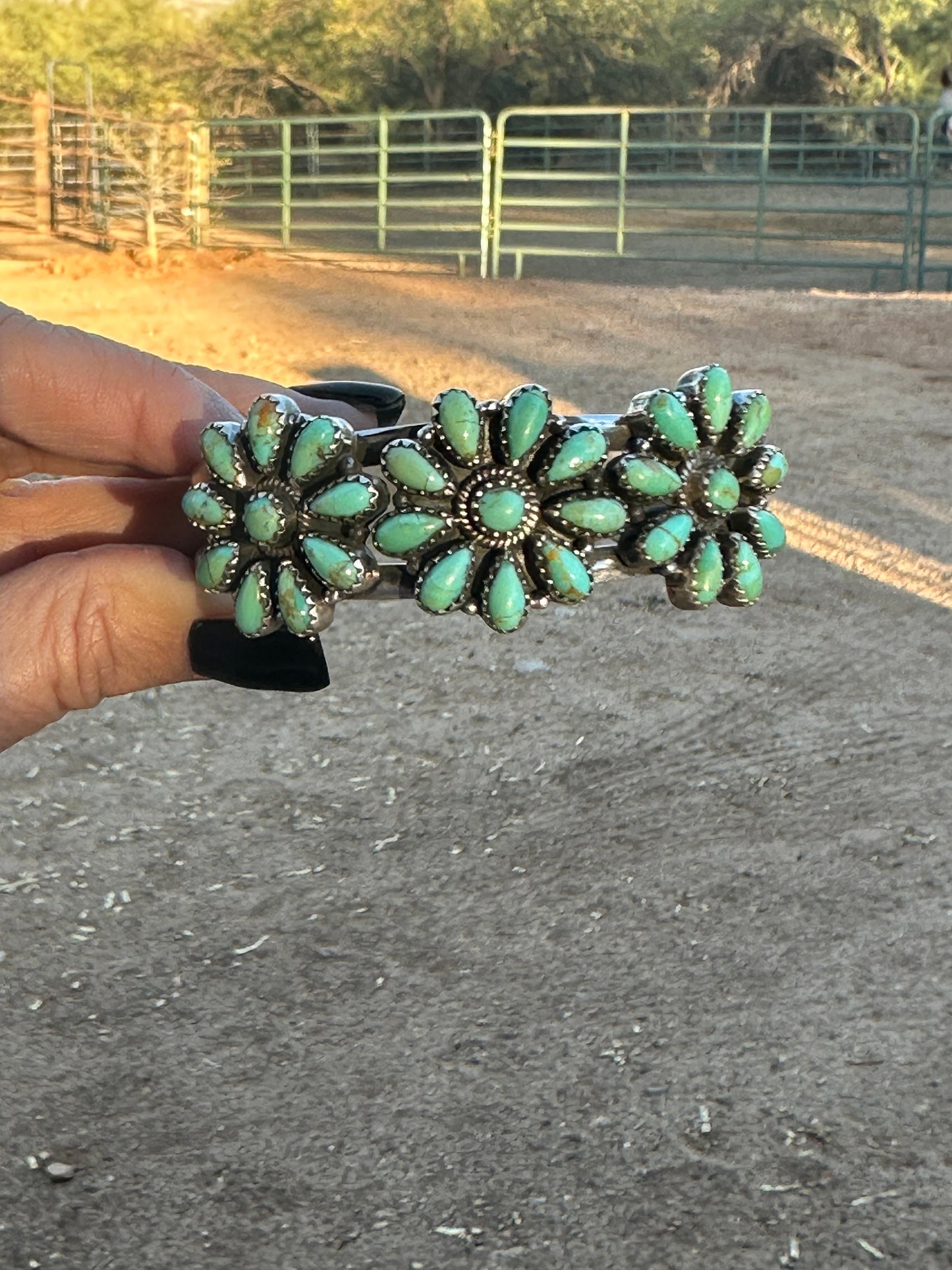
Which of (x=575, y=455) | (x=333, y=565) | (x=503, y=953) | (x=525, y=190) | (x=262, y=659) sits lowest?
(x=503, y=953)

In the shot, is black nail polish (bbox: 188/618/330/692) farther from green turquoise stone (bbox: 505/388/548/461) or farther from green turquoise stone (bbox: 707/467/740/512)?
green turquoise stone (bbox: 707/467/740/512)

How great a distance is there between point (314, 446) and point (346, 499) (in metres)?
0.06

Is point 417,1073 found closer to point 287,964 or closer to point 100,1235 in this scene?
point 287,964

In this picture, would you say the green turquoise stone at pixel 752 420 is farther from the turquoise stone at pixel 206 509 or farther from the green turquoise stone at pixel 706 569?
the turquoise stone at pixel 206 509

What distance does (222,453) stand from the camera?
4.60ft

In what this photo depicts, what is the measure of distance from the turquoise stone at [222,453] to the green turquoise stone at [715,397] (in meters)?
0.46

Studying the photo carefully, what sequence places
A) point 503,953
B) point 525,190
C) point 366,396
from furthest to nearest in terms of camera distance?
point 525,190
point 503,953
point 366,396

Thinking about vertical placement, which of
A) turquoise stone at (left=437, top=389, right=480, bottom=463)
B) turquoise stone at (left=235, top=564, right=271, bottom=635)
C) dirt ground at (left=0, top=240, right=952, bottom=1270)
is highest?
turquoise stone at (left=437, top=389, right=480, bottom=463)

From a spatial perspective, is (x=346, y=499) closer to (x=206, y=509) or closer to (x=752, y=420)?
(x=206, y=509)

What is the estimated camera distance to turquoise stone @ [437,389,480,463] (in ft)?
4.53

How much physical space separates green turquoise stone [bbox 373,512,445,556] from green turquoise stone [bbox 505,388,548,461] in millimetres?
102

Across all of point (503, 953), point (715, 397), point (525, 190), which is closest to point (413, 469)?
point (715, 397)

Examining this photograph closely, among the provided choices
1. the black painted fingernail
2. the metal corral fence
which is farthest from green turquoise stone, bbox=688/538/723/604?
the metal corral fence

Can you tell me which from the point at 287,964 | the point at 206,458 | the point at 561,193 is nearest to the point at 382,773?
the point at 287,964
